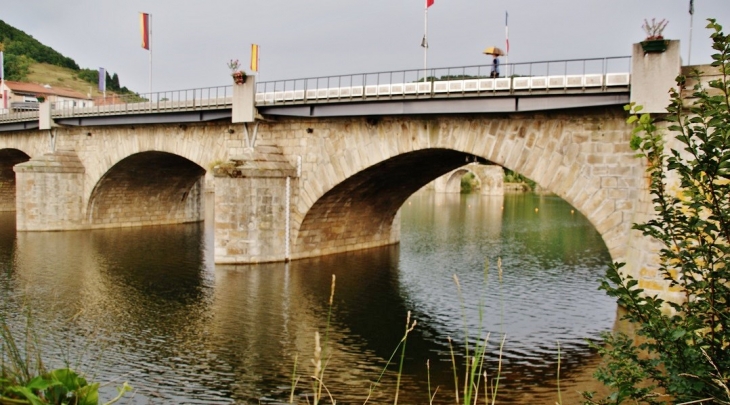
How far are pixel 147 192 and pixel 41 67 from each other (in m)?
90.7

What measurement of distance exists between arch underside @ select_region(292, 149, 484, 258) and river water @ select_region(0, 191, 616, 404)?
2.94 ft

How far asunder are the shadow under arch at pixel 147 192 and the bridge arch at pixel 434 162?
36.8 feet

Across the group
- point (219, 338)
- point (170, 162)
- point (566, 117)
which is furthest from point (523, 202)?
point (219, 338)

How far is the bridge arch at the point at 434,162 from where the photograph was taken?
54.3 ft

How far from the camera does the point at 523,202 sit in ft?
215

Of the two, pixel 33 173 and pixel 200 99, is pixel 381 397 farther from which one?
pixel 33 173

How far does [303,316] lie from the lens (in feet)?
56.3

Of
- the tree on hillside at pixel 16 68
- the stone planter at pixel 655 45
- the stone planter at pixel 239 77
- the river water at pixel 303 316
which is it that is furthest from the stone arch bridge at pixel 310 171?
the tree on hillside at pixel 16 68

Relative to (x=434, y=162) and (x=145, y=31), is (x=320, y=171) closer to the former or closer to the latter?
(x=434, y=162)

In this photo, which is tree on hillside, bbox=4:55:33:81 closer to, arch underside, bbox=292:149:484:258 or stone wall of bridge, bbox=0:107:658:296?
stone wall of bridge, bbox=0:107:658:296

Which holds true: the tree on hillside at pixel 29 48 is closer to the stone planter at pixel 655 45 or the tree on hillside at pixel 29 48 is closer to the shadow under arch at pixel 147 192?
the shadow under arch at pixel 147 192

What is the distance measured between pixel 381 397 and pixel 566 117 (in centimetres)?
946

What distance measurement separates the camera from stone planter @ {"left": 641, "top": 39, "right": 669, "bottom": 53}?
48.6 feet

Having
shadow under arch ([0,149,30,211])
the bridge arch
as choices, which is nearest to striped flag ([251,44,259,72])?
the bridge arch
